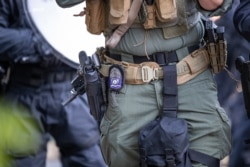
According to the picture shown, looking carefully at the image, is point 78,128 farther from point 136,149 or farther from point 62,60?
point 136,149

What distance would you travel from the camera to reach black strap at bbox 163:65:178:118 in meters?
2.99

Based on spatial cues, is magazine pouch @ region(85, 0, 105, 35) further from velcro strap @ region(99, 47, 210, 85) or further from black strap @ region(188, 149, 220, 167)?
black strap @ region(188, 149, 220, 167)

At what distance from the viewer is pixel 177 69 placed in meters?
3.02

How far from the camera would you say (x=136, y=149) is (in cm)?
304

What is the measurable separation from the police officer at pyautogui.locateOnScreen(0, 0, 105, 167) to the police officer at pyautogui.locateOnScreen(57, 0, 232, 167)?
1.13 m

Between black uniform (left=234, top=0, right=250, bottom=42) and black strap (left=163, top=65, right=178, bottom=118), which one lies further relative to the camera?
black uniform (left=234, top=0, right=250, bottom=42)

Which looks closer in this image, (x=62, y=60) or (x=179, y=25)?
(x=179, y=25)

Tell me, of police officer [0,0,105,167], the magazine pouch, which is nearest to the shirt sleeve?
the magazine pouch

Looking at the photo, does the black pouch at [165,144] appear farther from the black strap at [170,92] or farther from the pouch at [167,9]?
the pouch at [167,9]

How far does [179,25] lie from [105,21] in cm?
32

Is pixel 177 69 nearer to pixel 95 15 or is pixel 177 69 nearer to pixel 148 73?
pixel 148 73

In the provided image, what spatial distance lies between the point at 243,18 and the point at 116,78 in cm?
59

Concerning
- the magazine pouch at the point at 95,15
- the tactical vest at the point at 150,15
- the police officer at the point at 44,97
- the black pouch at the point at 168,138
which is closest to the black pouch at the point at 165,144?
the black pouch at the point at 168,138

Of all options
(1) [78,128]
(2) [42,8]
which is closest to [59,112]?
(1) [78,128]
